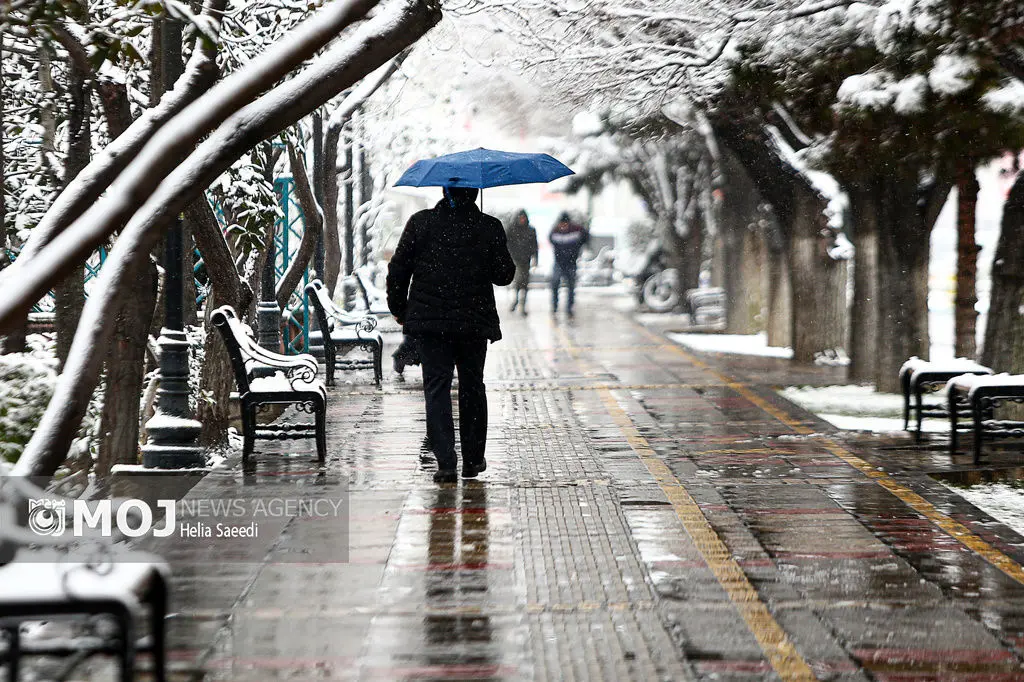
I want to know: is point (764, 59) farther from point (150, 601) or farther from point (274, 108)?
point (150, 601)

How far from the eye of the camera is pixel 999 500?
321 inches

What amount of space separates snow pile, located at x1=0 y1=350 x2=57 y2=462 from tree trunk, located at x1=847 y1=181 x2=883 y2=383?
830 cm

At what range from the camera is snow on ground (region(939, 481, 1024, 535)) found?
301 inches

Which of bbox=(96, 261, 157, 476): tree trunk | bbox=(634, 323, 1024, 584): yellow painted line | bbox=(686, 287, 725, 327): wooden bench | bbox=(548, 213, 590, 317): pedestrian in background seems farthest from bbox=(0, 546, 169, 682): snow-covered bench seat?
bbox=(548, 213, 590, 317): pedestrian in background

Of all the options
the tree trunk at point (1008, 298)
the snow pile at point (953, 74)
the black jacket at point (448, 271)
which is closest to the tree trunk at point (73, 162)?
the black jacket at point (448, 271)

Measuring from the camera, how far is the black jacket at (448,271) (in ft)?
27.6

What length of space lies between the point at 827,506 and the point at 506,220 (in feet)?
110

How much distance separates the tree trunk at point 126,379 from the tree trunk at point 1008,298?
6508 millimetres

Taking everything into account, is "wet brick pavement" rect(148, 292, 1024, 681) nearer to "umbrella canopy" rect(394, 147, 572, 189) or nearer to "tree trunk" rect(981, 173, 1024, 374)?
"tree trunk" rect(981, 173, 1024, 374)

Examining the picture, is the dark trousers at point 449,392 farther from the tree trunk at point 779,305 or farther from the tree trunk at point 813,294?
the tree trunk at point 779,305

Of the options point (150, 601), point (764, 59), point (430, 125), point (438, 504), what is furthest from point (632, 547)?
point (430, 125)

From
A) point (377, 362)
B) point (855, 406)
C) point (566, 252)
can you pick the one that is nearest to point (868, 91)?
point (855, 406)

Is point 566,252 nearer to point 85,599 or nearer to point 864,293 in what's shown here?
point 864,293

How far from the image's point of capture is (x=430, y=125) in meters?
28.5
